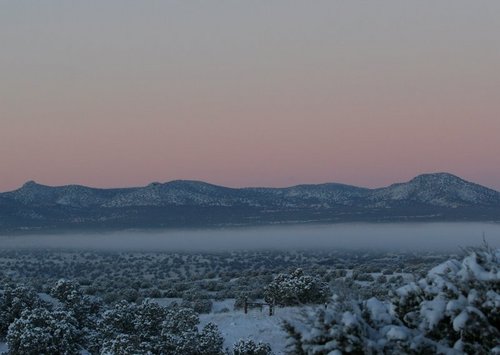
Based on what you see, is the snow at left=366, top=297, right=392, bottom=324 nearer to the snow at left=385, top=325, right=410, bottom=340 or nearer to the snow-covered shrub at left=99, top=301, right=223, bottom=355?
the snow at left=385, top=325, right=410, bottom=340

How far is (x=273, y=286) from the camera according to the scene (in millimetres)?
25984

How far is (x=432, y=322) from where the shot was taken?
880 centimetres

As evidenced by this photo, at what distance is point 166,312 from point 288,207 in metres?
118

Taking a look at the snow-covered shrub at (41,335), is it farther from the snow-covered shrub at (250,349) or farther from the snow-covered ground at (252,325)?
the snow-covered shrub at (250,349)

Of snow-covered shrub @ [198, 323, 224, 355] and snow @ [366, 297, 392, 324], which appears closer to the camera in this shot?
snow @ [366, 297, 392, 324]

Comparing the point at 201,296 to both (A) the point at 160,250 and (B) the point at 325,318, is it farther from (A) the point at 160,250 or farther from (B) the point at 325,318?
(A) the point at 160,250

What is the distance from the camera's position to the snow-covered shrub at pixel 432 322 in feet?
27.6

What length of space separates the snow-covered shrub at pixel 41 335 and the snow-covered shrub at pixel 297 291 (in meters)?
8.58

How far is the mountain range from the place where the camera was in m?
117

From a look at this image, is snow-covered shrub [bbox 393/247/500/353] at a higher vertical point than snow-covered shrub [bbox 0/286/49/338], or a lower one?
higher

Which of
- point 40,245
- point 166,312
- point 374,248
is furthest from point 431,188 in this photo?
point 166,312

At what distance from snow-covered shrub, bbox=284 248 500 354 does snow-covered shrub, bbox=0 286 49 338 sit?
57.0ft

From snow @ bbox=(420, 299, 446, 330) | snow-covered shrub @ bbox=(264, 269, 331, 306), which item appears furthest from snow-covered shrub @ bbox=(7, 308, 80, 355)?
snow @ bbox=(420, 299, 446, 330)

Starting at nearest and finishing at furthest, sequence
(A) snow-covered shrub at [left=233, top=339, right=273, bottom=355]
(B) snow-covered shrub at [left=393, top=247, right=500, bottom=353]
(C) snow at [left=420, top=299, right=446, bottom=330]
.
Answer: (B) snow-covered shrub at [left=393, top=247, right=500, bottom=353] < (C) snow at [left=420, top=299, right=446, bottom=330] < (A) snow-covered shrub at [left=233, top=339, right=273, bottom=355]
